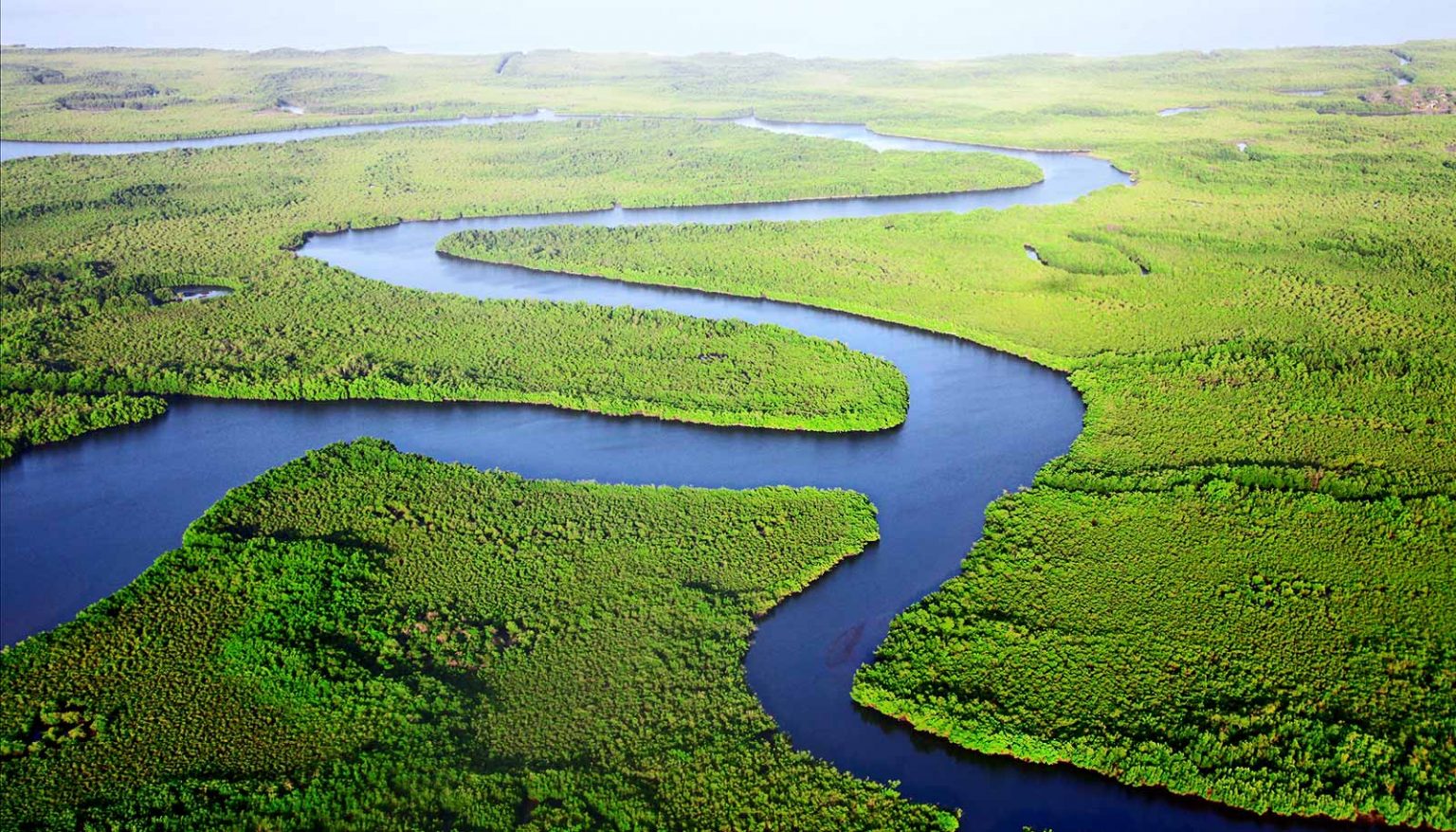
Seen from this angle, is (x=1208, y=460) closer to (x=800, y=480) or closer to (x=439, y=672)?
(x=800, y=480)

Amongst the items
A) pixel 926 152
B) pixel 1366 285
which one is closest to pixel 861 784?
pixel 1366 285

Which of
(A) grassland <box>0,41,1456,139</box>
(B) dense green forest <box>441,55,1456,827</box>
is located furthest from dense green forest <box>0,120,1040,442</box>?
(A) grassland <box>0,41,1456,139</box>

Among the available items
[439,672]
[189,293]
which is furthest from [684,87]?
[439,672]

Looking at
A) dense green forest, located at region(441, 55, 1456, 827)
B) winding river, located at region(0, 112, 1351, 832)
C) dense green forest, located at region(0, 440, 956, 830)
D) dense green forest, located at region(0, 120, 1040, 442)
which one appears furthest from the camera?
dense green forest, located at region(0, 120, 1040, 442)

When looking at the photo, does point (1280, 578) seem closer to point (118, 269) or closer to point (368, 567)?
point (368, 567)

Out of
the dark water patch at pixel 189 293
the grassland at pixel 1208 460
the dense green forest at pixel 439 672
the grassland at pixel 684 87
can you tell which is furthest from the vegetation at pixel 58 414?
the grassland at pixel 684 87

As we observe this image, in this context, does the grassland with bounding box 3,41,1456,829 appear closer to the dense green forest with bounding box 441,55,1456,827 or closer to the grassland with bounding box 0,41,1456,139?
the dense green forest with bounding box 441,55,1456,827

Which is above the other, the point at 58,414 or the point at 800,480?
the point at 58,414
